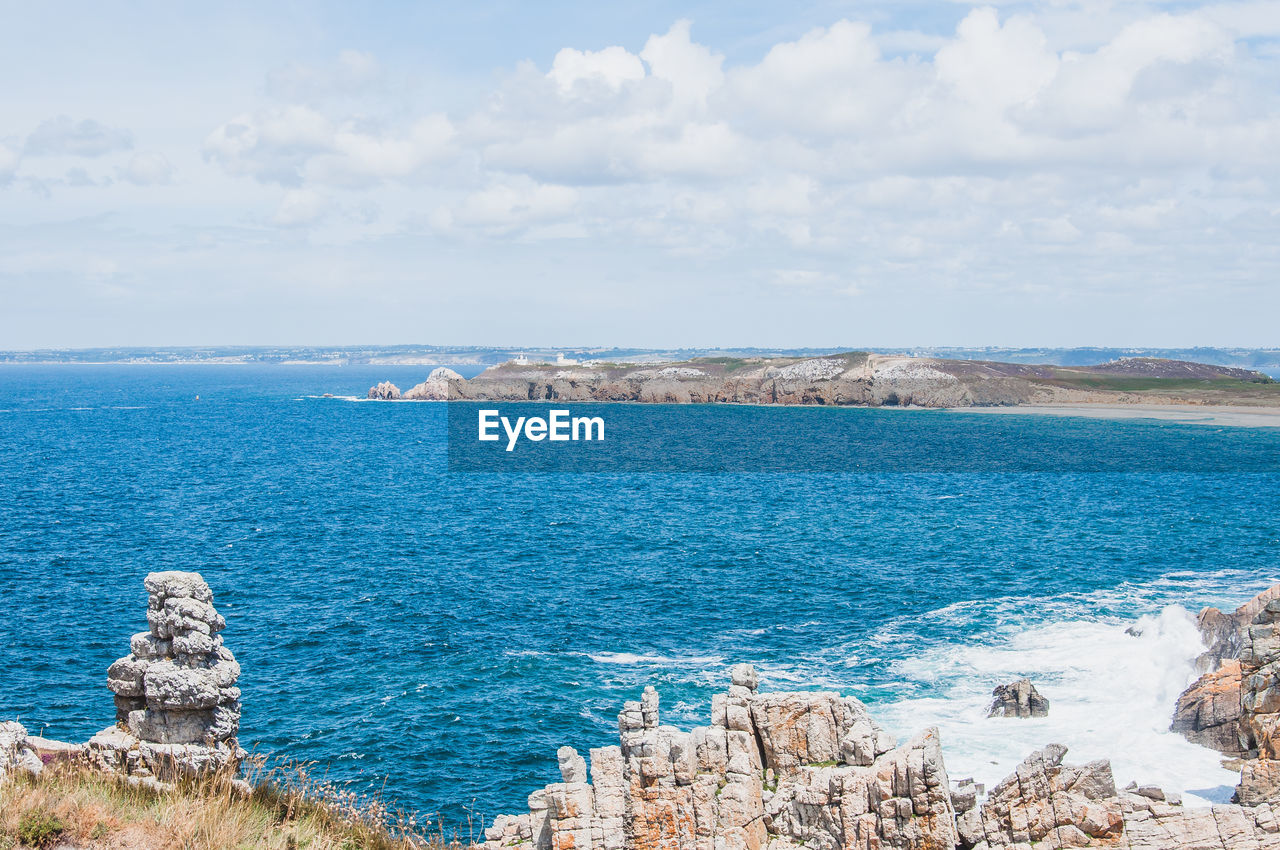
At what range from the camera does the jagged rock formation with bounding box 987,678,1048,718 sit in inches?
1483

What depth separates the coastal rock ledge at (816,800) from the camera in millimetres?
18969

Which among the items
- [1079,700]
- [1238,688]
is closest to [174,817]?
[1238,688]

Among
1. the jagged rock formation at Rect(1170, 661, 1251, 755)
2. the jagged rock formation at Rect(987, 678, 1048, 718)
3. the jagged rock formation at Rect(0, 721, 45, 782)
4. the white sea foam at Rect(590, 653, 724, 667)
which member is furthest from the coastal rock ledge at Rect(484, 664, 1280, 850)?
the white sea foam at Rect(590, 653, 724, 667)

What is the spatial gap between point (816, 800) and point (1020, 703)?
21507 mm

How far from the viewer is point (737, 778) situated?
785 inches

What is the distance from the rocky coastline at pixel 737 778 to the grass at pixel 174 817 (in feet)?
3.09

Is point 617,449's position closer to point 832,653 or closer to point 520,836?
point 832,653

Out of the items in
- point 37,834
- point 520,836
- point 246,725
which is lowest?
point 246,725

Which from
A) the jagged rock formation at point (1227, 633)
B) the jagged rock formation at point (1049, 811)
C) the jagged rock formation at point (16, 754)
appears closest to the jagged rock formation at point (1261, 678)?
the jagged rock formation at point (1227, 633)

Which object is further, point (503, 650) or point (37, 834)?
point (503, 650)

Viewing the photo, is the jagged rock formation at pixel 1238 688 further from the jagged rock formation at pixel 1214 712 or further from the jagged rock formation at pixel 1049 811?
the jagged rock formation at pixel 1049 811

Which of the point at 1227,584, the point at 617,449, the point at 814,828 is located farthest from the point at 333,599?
the point at 617,449

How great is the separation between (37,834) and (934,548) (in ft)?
217

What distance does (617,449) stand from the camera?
5822 inches
